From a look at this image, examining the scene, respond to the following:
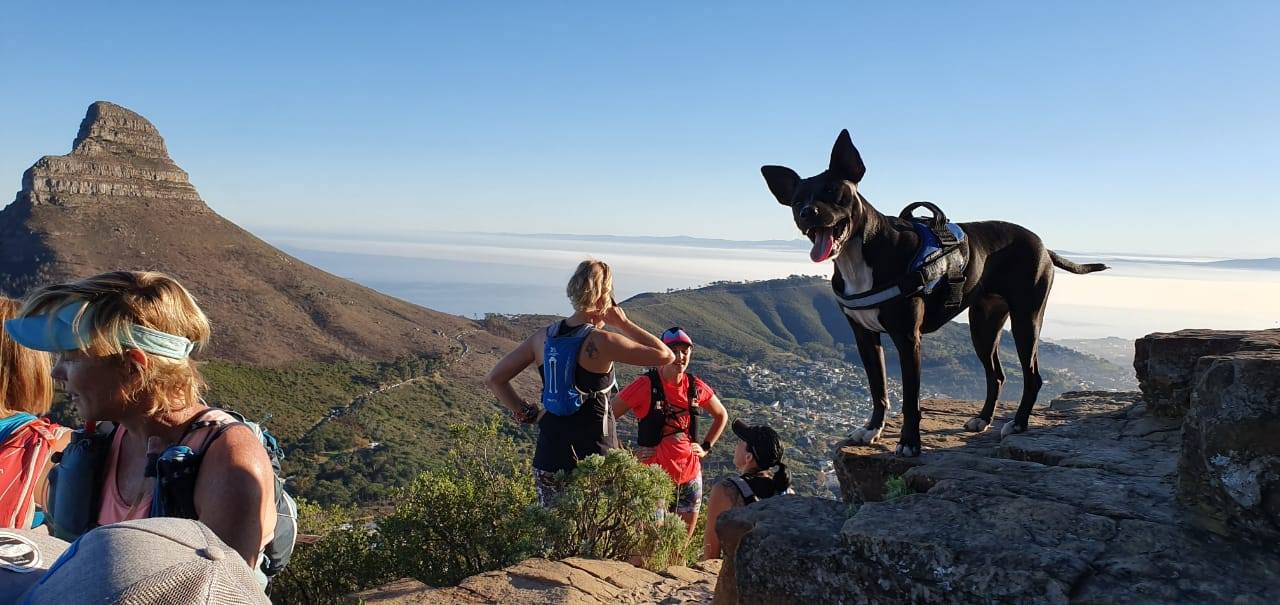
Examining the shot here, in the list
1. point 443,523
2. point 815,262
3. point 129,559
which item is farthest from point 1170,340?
point 129,559

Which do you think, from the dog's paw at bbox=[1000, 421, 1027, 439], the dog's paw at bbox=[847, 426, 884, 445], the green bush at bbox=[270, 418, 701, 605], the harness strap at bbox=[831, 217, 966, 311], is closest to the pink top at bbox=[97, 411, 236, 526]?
the green bush at bbox=[270, 418, 701, 605]

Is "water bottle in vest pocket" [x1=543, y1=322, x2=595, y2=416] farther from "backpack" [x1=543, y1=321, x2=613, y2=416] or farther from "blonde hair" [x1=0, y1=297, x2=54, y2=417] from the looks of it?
"blonde hair" [x1=0, y1=297, x2=54, y2=417]

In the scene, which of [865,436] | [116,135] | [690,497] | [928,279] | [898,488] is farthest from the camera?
[116,135]

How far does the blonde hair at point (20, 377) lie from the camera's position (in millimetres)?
3000

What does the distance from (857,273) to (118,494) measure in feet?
11.6

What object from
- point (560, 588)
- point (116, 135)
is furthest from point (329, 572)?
point (116, 135)

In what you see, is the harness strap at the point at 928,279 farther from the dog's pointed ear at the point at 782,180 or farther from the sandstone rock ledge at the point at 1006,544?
the sandstone rock ledge at the point at 1006,544

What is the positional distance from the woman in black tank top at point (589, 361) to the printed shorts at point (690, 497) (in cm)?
112

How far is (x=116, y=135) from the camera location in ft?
292

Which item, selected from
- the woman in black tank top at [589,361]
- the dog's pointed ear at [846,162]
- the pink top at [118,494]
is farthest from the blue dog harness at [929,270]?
the pink top at [118,494]

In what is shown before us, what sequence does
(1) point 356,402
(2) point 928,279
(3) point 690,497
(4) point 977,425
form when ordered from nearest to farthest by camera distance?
1. (2) point 928,279
2. (4) point 977,425
3. (3) point 690,497
4. (1) point 356,402

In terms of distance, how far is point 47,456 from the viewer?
288 centimetres

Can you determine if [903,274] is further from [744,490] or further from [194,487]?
[194,487]

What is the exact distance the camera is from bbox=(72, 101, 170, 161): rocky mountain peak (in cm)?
8450
